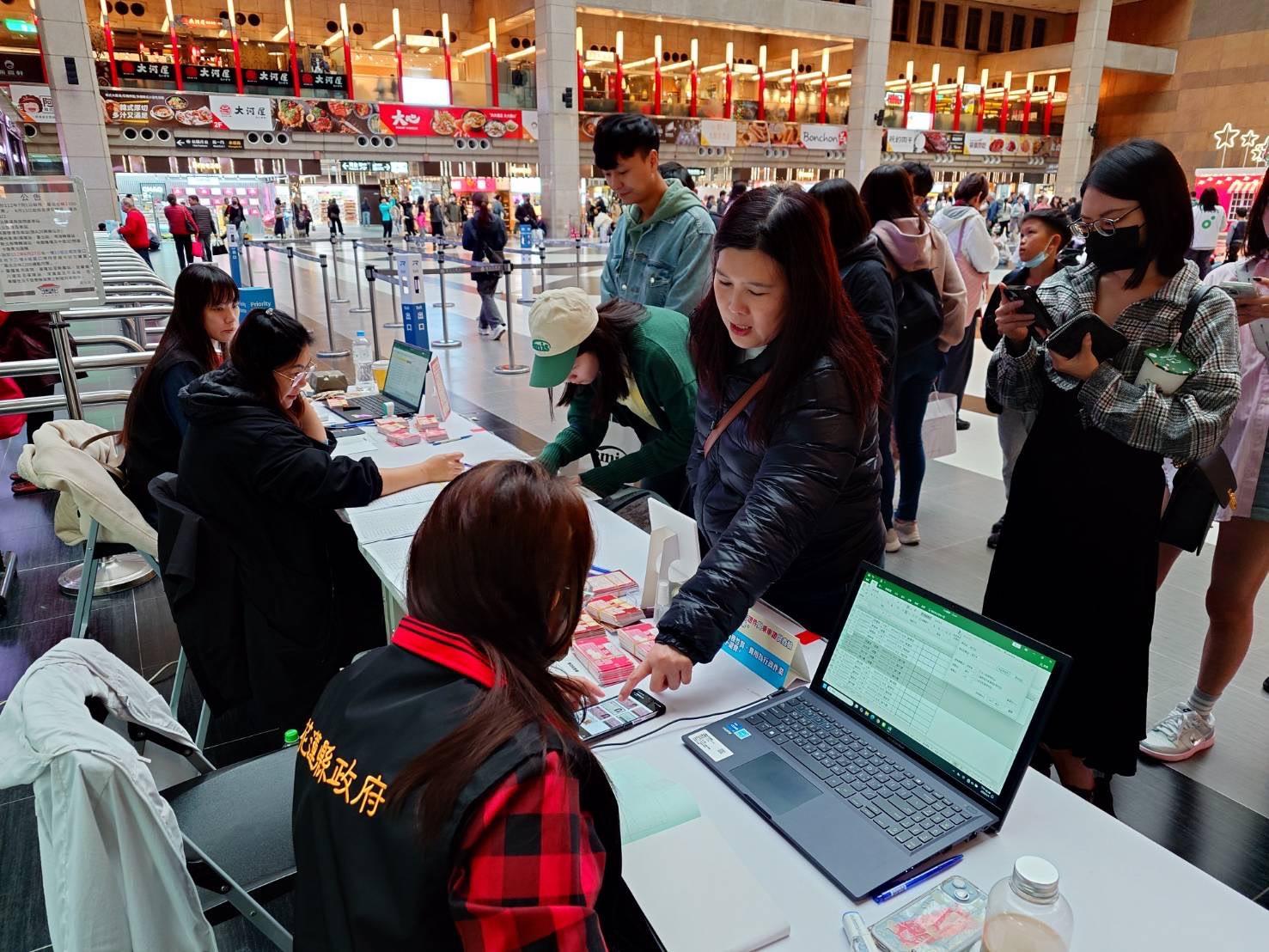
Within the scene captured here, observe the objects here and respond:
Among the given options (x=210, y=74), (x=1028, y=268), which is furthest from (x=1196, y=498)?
(x=210, y=74)

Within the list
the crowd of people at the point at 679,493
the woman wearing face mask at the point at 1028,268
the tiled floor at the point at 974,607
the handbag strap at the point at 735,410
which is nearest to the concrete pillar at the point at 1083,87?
the tiled floor at the point at 974,607

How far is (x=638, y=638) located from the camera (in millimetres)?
1578

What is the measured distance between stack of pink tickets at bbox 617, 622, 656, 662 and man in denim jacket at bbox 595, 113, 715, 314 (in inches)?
64.3

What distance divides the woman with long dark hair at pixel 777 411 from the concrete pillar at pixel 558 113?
17.0 metres

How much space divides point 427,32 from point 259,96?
322 inches

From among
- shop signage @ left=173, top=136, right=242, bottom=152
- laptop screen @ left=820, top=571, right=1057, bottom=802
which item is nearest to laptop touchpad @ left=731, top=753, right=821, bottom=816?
laptop screen @ left=820, top=571, right=1057, bottom=802

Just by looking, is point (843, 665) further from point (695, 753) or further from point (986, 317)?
point (986, 317)

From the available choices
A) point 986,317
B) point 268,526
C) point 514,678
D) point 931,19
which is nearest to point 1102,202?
point 986,317

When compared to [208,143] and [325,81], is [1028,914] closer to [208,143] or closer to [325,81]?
[208,143]

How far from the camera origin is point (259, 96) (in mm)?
17516

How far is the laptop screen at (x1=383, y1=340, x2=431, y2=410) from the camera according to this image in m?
3.47

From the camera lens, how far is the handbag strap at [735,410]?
1.51 meters

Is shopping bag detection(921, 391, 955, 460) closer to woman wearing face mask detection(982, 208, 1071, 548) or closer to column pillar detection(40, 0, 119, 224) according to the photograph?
woman wearing face mask detection(982, 208, 1071, 548)

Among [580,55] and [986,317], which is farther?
[580,55]
